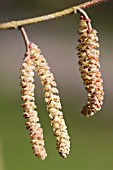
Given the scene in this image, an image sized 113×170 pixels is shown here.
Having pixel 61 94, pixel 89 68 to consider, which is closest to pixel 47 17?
pixel 89 68

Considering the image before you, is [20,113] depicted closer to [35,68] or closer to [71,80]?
[71,80]

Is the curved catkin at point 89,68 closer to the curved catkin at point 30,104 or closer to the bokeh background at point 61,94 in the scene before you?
the curved catkin at point 30,104

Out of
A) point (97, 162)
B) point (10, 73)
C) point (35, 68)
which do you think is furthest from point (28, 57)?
point (10, 73)

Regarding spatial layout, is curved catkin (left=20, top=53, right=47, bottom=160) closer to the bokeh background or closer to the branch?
the branch

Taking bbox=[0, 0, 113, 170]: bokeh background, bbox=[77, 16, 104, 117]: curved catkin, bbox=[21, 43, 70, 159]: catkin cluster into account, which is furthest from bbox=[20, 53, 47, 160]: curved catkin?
bbox=[0, 0, 113, 170]: bokeh background

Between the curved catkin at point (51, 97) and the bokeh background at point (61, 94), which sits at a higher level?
the bokeh background at point (61, 94)

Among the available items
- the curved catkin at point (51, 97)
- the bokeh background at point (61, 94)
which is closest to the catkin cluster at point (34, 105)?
the curved catkin at point (51, 97)
